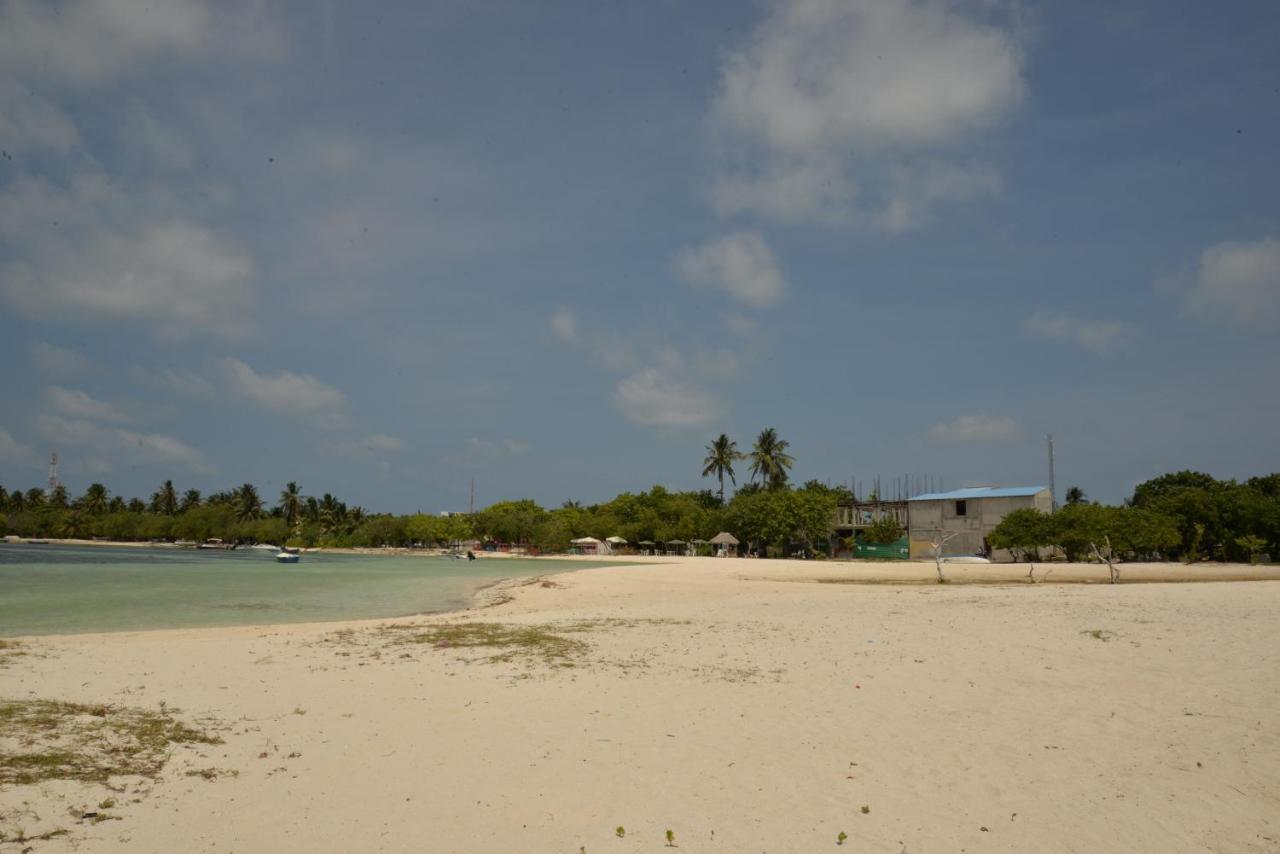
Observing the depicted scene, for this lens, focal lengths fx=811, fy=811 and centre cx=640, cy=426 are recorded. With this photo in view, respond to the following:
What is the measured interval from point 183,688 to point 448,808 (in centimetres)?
680

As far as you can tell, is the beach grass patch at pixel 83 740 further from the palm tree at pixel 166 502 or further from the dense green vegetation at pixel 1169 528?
the palm tree at pixel 166 502

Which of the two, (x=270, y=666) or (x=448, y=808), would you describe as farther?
(x=270, y=666)

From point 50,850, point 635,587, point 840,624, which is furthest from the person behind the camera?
point 635,587

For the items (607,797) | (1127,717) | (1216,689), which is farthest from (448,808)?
(1216,689)

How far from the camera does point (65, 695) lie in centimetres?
1107

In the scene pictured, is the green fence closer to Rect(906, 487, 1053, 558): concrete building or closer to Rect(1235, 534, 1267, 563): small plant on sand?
Rect(906, 487, 1053, 558): concrete building

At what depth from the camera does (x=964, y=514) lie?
78.7 meters

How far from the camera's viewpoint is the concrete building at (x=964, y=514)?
74938 millimetres

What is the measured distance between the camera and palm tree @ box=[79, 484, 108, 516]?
172 meters

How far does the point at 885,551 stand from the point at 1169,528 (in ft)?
77.6

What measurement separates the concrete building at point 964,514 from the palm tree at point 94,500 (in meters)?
168

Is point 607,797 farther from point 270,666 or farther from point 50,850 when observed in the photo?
point 270,666

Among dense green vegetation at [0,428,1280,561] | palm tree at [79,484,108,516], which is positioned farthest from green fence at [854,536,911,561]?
palm tree at [79,484,108,516]

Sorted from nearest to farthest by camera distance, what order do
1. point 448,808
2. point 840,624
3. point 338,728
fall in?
1. point 448,808
2. point 338,728
3. point 840,624
